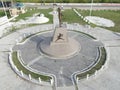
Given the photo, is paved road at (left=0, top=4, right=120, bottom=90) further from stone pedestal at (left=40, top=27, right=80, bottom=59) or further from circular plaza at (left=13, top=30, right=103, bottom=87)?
stone pedestal at (left=40, top=27, right=80, bottom=59)

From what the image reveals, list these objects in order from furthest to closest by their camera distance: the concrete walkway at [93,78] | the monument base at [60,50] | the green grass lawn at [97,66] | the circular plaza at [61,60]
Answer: the monument base at [60,50], the circular plaza at [61,60], the green grass lawn at [97,66], the concrete walkway at [93,78]

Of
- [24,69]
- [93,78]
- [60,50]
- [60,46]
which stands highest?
[60,46]

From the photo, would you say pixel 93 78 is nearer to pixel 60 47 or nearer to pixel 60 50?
pixel 60 50

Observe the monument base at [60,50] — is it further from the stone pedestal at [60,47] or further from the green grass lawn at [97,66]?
the green grass lawn at [97,66]

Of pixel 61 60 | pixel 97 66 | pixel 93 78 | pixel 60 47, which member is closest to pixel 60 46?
pixel 60 47

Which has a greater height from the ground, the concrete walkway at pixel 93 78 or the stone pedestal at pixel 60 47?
the stone pedestal at pixel 60 47

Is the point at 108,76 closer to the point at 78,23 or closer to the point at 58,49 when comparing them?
the point at 58,49

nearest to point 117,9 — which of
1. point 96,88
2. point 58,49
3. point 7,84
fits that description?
point 58,49

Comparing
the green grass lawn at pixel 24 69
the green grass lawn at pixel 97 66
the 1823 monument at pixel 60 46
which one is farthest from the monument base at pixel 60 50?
the green grass lawn at pixel 24 69

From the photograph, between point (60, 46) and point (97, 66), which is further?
point (60, 46)

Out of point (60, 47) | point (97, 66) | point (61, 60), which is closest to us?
point (97, 66)

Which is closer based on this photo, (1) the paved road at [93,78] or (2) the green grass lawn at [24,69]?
(1) the paved road at [93,78]

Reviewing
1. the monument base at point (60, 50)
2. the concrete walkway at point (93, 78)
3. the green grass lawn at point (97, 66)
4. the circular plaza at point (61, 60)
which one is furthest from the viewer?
the monument base at point (60, 50)

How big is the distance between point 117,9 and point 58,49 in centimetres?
3500
